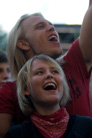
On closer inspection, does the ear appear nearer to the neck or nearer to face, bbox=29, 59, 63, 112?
face, bbox=29, 59, 63, 112

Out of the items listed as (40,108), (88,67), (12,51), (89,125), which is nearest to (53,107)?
(40,108)

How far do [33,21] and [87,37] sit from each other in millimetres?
448

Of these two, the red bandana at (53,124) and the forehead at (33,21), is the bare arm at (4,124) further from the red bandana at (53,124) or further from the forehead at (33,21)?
the forehead at (33,21)

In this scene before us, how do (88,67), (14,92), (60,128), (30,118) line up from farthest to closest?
(88,67)
(14,92)
(30,118)
(60,128)

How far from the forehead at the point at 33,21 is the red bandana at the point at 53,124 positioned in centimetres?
73

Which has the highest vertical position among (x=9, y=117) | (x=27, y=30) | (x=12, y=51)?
(x=27, y=30)

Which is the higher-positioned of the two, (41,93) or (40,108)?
(41,93)

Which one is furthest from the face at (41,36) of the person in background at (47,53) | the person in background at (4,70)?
the person in background at (4,70)

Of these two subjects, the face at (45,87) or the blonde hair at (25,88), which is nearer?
the face at (45,87)

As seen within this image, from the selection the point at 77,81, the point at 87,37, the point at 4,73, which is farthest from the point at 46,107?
the point at 4,73

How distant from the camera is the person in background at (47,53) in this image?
57.4 inches

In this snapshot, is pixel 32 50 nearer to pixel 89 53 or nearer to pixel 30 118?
pixel 89 53

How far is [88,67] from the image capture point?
1.64 m

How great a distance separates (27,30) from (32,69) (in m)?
0.44
